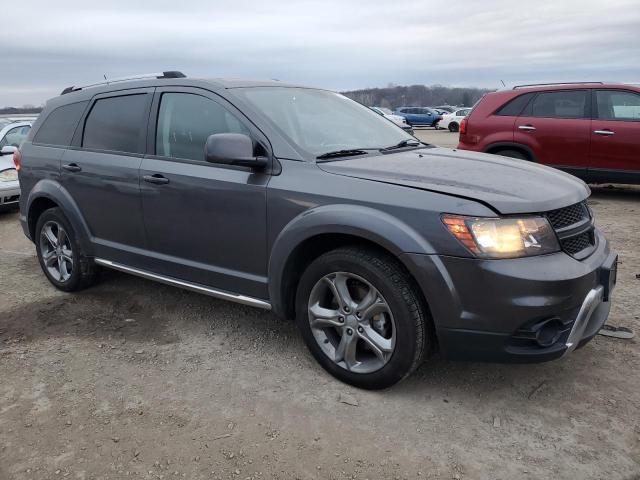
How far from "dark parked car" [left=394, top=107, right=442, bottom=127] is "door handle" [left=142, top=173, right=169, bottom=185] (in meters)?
33.6

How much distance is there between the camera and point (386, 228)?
2744 mm

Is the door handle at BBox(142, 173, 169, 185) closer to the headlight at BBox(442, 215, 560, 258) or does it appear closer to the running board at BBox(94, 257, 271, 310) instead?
the running board at BBox(94, 257, 271, 310)

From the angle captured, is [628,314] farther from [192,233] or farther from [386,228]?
[192,233]

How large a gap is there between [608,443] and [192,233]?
2.60 m

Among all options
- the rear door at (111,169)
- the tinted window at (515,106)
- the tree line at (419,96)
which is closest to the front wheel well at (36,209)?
the rear door at (111,169)

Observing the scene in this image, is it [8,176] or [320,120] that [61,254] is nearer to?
[320,120]

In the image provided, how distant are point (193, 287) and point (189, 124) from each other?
109 centimetres

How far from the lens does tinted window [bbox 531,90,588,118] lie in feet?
25.8

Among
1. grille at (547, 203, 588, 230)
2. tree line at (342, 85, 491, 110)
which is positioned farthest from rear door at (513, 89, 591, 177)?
tree line at (342, 85, 491, 110)

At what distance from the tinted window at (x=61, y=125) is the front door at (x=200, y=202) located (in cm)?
111

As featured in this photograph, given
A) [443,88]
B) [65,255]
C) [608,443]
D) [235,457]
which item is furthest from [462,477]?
[443,88]

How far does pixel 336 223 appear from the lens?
2.88 meters

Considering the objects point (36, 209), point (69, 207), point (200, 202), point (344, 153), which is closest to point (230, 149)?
point (200, 202)

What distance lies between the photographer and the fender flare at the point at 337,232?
8.87 feet
